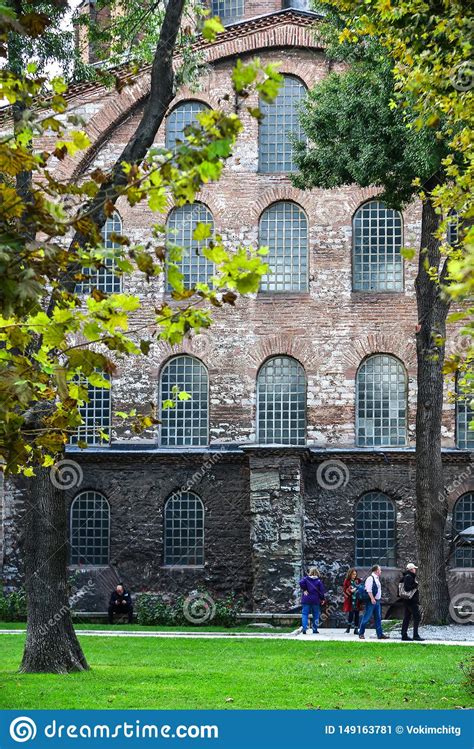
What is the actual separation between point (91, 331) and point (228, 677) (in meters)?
Result: 9.29

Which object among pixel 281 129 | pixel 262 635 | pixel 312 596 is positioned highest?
pixel 281 129

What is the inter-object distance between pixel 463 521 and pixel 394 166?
1066 cm

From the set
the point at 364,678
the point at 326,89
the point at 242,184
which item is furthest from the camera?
the point at 242,184

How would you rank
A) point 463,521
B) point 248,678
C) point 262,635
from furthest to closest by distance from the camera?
point 463,521 < point 262,635 < point 248,678

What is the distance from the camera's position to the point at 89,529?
30797 millimetres

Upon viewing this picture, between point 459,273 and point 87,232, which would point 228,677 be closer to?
point 87,232

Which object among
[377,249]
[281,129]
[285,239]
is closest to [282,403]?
[285,239]

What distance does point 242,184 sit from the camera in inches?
1237

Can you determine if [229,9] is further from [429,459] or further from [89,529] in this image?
[429,459]

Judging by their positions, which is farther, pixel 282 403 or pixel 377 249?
pixel 377 249

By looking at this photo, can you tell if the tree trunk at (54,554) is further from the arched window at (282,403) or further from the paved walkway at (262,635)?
the arched window at (282,403)

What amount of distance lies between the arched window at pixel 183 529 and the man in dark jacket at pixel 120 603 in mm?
2106

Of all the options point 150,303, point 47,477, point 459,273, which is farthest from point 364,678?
point 150,303

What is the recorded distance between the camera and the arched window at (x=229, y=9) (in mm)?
35844
